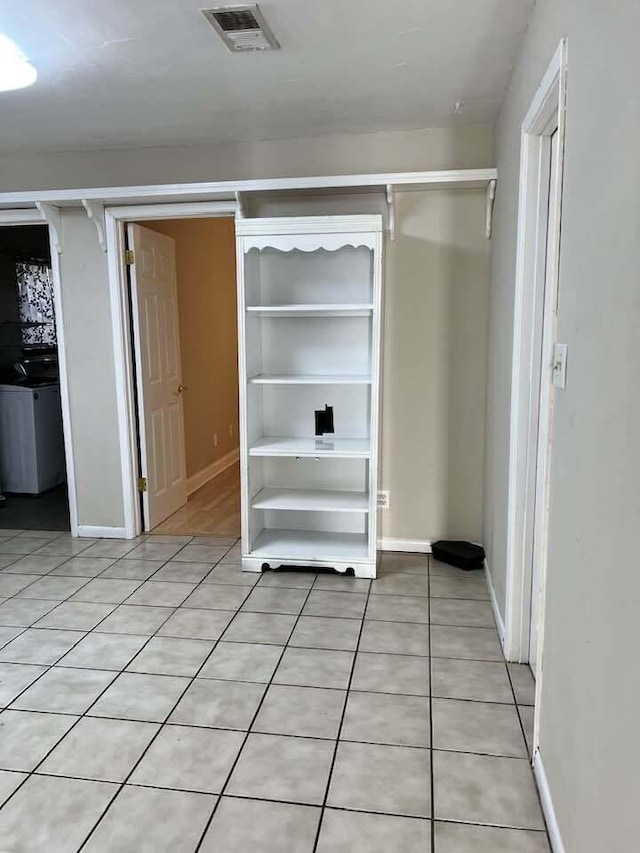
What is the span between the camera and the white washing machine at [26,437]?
5148 mm

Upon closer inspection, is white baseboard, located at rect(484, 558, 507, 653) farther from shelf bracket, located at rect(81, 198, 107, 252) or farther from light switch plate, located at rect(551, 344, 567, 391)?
shelf bracket, located at rect(81, 198, 107, 252)

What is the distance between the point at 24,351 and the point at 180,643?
4238 millimetres

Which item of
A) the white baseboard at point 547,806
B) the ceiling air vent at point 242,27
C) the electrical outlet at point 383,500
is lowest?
the white baseboard at point 547,806

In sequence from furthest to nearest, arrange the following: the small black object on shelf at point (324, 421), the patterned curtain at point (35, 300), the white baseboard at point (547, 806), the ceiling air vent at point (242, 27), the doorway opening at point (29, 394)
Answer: the patterned curtain at point (35, 300) < the doorway opening at point (29, 394) < the small black object on shelf at point (324, 421) < the ceiling air vent at point (242, 27) < the white baseboard at point (547, 806)

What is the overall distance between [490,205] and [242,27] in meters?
1.59

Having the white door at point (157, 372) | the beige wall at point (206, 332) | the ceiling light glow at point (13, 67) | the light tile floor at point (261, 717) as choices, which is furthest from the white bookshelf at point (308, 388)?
the beige wall at point (206, 332)

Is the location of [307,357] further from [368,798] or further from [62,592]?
[368,798]

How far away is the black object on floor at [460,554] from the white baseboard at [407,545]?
0.07 metres

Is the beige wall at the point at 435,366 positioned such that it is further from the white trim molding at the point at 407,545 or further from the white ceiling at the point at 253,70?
the white ceiling at the point at 253,70

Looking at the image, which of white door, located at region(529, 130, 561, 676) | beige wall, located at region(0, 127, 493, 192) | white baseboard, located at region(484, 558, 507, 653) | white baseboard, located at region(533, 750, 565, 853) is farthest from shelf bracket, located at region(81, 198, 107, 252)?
white baseboard, located at region(533, 750, 565, 853)

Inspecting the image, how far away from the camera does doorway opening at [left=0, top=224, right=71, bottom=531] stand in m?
4.99

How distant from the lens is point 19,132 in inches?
133

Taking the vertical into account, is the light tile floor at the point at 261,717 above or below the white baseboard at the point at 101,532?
below

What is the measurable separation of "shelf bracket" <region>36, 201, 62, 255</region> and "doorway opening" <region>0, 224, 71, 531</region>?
3.56 feet
